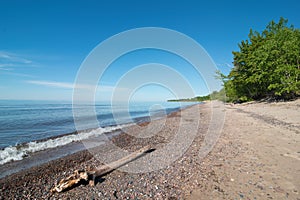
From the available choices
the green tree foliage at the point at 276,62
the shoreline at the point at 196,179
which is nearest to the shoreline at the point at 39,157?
the shoreline at the point at 196,179

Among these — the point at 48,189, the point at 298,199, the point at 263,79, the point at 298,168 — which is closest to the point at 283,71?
the point at 263,79

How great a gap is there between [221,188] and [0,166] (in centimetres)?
857

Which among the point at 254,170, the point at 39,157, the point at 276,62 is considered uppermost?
the point at 276,62

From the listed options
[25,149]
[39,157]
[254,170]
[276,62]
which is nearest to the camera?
[254,170]

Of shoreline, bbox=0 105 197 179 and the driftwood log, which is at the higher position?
the driftwood log

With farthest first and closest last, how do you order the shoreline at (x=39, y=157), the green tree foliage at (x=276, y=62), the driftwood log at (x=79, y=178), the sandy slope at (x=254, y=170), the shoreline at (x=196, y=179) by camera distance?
the green tree foliage at (x=276, y=62) < the shoreline at (x=39, y=157) < the driftwood log at (x=79, y=178) < the shoreline at (x=196, y=179) < the sandy slope at (x=254, y=170)

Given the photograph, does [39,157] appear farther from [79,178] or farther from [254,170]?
[254,170]

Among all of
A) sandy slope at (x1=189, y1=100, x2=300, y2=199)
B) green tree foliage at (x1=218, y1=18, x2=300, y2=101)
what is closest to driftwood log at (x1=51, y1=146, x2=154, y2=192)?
sandy slope at (x1=189, y1=100, x2=300, y2=199)

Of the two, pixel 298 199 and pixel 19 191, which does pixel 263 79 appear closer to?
pixel 298 199

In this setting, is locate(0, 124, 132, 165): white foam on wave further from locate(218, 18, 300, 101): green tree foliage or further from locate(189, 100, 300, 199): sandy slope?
locate(218, 18, 300, 101): green tree foliage

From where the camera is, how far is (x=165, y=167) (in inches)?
200

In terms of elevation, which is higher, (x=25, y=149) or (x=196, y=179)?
(x=196, y=179)

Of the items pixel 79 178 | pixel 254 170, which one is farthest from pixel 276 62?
pixel 79 178

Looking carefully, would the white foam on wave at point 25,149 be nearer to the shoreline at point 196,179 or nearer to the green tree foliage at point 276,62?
the shoreline at point 196,179
